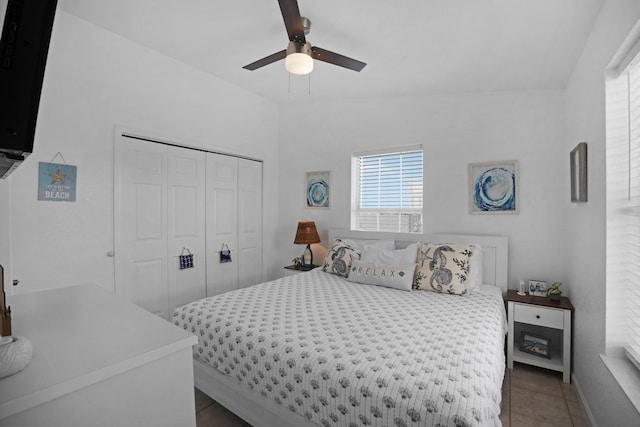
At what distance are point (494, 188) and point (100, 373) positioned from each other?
10.5 ft

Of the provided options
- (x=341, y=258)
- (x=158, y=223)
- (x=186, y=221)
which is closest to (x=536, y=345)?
(x=341, y=258)

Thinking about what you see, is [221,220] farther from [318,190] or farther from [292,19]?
[292,19]

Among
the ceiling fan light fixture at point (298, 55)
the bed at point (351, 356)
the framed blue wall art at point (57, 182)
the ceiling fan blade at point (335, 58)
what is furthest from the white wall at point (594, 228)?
the framed blue wall art at point (57, 182)

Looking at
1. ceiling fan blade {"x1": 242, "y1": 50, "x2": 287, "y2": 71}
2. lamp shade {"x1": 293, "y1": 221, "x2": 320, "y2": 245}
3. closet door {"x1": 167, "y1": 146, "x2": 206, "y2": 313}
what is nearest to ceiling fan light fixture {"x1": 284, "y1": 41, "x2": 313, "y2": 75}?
ceiling fan blade {"x1": 242, "y1": 50, "x2": 287, "y2": 71}

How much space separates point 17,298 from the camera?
1.25 metres

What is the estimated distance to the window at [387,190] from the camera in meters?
3.47

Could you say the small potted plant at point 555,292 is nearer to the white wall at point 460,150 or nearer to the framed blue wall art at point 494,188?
the white wall at point 460,150

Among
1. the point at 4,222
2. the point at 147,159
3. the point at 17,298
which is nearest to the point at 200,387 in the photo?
the point at 17,298

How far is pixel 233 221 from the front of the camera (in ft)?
12.2

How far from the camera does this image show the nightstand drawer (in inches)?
95.7

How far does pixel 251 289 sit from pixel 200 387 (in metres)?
0.77

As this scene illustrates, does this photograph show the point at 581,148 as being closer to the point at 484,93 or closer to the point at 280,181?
the point at 484,93

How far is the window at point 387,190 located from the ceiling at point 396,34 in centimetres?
81

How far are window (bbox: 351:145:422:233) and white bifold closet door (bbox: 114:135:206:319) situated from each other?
1.78m
